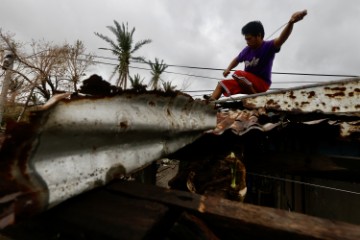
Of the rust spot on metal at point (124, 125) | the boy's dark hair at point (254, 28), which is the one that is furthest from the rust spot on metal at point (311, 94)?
the rust spot on metal at point (124, 125)

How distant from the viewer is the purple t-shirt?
15.5 ft

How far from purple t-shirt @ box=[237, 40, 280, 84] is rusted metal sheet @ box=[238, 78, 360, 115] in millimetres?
613

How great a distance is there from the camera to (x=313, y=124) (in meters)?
2.25

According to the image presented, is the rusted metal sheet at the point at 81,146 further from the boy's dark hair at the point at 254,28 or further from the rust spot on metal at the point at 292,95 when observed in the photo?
the boy's dark hair at the point at 254,28

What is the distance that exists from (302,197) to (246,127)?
2.41 m

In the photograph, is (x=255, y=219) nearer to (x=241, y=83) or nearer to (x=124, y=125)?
(x=124, y=125)

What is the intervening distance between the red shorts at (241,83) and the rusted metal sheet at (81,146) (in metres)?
2.82

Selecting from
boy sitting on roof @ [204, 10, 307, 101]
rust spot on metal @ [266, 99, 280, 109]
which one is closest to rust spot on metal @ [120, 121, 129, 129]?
boy sitting on roof @ [204, 10, 307, 101]

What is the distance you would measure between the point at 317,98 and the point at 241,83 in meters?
1.24

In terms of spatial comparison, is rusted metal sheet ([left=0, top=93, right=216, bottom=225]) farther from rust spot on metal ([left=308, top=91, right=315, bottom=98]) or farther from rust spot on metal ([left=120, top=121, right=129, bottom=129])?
rust spot on metal ([left=308, top=91, right=315, bottom=98])

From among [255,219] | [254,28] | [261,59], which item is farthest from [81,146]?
[254,28]

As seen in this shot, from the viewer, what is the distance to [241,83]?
4.78 metres

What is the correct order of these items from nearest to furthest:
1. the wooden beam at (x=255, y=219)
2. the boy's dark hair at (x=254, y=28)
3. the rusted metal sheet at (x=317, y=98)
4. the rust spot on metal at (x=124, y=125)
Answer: the wooden beam at (x=255, y=219) < the rust spot on metal at (x=124, y=125) < the rusted metal sheet at (x=317, y=98) < the boy's dark hair at (x=254, y=28)

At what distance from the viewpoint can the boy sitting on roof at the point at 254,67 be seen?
15.5 feet
